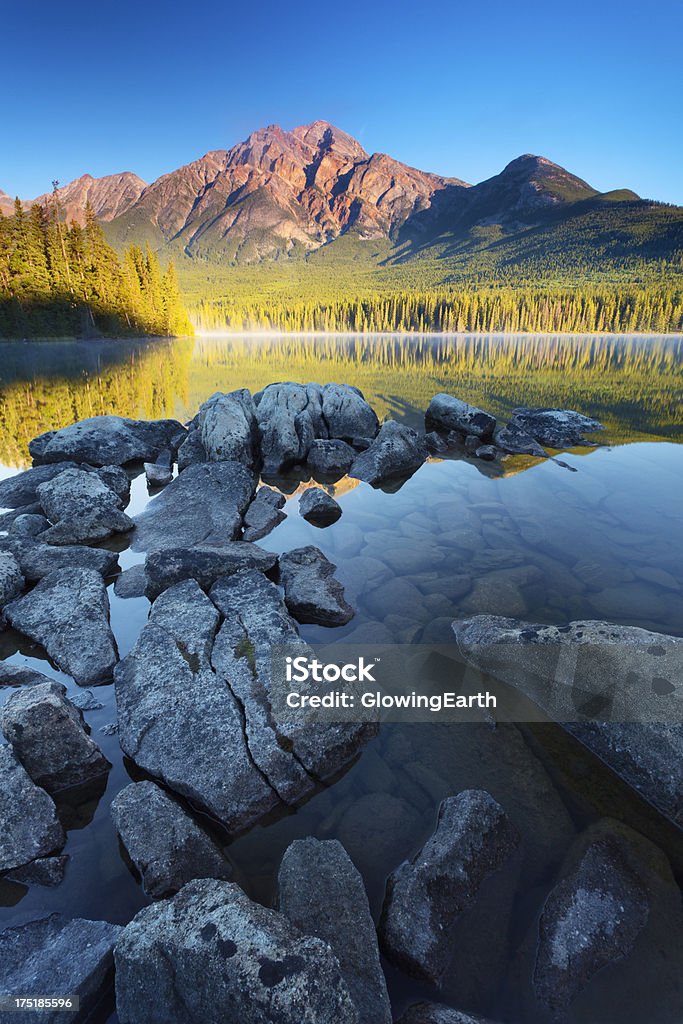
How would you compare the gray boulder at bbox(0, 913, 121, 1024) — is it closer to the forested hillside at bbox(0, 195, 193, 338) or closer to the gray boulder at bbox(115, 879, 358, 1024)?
the gray boulder at bbox(115, 879, 358, 1024)

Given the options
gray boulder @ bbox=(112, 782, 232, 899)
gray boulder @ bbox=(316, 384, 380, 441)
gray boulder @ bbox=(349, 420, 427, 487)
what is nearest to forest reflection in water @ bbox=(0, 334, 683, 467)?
gray boulder @ bbox=(316, 384, 380, 441)

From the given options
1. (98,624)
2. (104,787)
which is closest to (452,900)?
(104,787)

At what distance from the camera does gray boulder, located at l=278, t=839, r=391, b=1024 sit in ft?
10.4

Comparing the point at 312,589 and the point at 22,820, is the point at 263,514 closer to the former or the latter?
the point at 312,589

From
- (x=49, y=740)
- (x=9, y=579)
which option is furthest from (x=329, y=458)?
(x=49, y=740)

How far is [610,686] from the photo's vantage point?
5.45 meters

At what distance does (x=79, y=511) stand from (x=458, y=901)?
9946 mm

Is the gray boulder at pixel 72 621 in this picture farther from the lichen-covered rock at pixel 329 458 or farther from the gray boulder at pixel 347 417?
the gray boulder at pixel 347 417

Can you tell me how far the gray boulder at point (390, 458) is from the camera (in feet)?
49.5

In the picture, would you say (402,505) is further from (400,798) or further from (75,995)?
(75,995)

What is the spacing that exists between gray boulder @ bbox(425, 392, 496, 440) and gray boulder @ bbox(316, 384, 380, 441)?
3228 mm

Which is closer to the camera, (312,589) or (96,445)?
(312,589)

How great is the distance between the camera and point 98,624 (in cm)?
706

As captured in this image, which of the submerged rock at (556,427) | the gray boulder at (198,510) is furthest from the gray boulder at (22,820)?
the submerged rock at (556,427)
